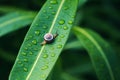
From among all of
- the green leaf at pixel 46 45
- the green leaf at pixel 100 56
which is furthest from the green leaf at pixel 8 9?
the green leaf at pixel 46 45

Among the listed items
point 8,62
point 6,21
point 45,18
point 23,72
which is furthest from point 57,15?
point 8,62

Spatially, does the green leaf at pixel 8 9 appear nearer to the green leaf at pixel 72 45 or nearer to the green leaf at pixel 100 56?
the green leaf at pixel 72 45

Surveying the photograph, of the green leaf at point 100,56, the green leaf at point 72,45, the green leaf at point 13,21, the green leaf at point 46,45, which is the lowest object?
the green leaf at point 72,45

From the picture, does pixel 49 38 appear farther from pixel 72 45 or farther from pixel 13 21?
pixel 72 45

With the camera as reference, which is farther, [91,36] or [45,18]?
[91,36]

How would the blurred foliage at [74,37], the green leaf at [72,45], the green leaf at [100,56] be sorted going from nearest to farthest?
the green leaf at [100,56] < the green leaf at [72,45] < the blurred foliage at [74,37]

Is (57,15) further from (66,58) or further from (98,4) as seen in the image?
(98,4)
